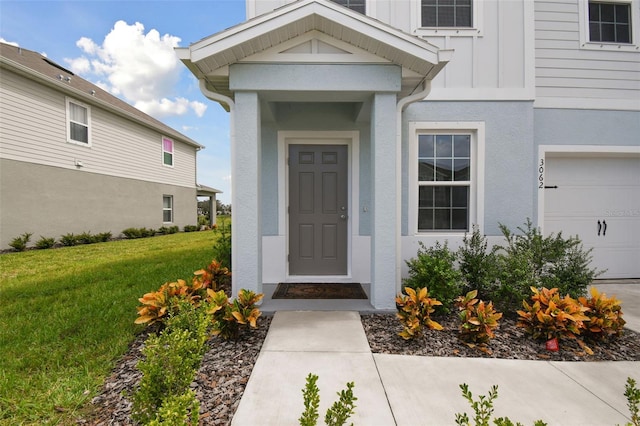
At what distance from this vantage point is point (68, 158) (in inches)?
378

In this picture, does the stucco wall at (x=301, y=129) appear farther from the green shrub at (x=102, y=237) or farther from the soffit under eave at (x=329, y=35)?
the green shrub at (x=102, y=237)

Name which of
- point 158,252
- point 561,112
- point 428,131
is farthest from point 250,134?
point 158,252

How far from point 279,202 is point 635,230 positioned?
6.30m

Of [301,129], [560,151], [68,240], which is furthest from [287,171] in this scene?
[68,240]

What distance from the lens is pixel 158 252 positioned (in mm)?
8281

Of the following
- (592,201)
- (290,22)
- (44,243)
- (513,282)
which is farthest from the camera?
(44,243)

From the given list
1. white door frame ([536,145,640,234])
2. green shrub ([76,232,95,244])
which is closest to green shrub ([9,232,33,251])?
green shrub ([76,232,95,244])

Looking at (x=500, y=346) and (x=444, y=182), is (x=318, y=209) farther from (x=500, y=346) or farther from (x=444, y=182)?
(x=500, y=346)

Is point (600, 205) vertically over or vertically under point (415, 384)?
over

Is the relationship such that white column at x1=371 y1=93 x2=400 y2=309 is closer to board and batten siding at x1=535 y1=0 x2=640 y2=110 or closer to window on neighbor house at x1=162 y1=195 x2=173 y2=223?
board and batten siding at x1=535 y1=0 x2=640 y2=110

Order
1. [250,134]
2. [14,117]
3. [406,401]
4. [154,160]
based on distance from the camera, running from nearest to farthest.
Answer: [406,401], [250,134], [14,117], [154,160]

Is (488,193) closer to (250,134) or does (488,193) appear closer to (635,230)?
(635,230)

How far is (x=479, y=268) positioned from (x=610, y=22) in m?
5.00

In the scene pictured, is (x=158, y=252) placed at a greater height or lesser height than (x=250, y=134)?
lesser
